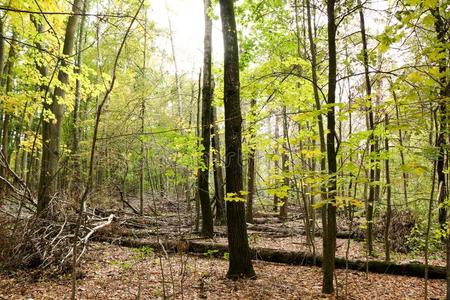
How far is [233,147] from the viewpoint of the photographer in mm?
5930

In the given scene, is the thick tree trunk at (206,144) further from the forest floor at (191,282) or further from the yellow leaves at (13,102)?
the yellow leaves at (13,102)

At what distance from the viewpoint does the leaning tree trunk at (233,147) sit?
5.97 meters

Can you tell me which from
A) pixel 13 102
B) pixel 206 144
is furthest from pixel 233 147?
pixel 13 102

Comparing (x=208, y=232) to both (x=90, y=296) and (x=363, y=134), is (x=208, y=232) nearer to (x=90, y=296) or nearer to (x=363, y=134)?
(x=90, y=296)

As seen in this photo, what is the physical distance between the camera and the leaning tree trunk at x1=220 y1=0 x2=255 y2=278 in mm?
5969

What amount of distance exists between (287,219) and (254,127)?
7.90 meters

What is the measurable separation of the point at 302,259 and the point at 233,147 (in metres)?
3.45

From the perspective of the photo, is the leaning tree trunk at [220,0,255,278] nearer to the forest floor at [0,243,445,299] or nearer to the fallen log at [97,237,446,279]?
the forest floor at [0,243,445,299]

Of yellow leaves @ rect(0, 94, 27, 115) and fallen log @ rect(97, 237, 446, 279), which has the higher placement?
yellow leaves @ rect(0, 94, 27, 115)

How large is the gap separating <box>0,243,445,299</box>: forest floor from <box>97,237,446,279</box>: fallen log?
22cm

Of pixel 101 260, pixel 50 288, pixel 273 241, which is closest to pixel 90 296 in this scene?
pixel 50 288

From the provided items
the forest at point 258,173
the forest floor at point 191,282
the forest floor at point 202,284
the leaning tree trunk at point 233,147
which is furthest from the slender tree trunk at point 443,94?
the leaning tree trunk at point 233,147

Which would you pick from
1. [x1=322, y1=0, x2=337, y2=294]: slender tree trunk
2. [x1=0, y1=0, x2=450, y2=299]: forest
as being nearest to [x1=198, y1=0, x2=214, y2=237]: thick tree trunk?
[x1=0, y1=0, x2=450, y2=299]: forest

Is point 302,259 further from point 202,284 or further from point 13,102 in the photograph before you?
point 13,102
